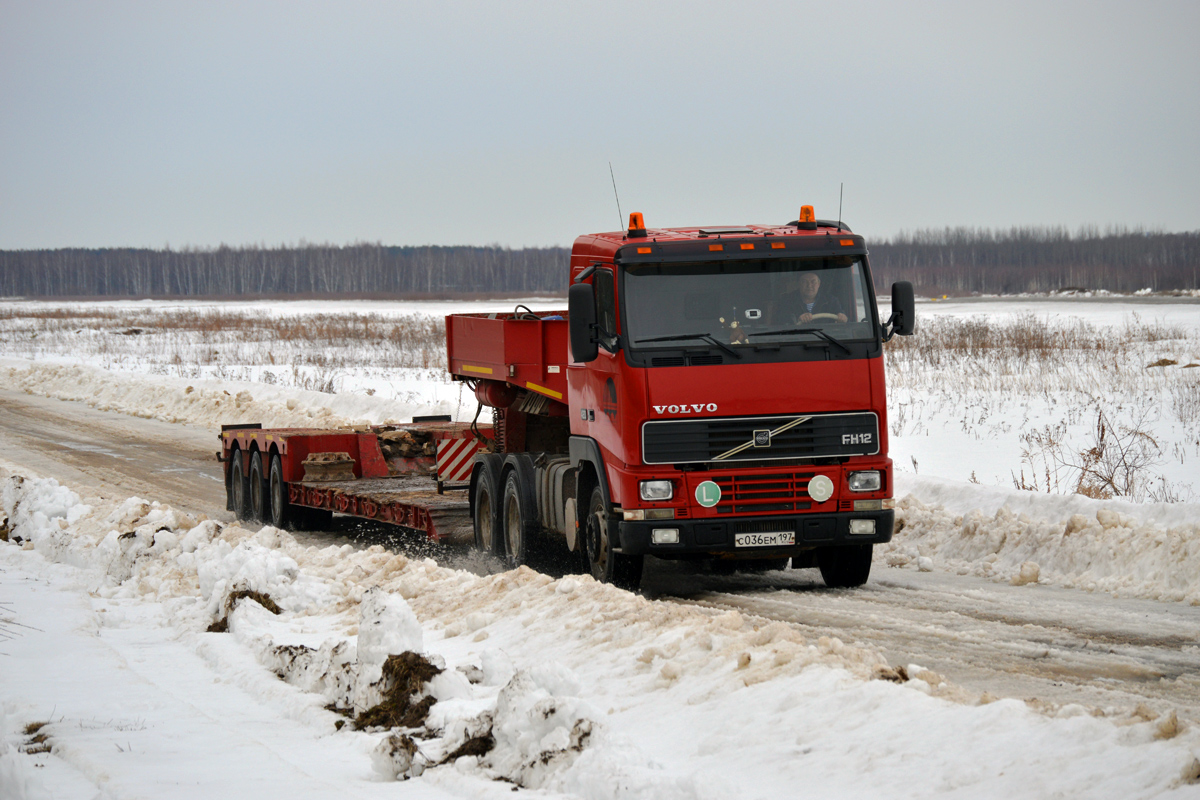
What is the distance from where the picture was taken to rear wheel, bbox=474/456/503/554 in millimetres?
11242

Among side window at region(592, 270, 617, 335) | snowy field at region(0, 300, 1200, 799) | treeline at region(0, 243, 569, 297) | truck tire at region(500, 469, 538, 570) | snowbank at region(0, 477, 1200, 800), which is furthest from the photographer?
treeline at region(0, 243, 569, 297)

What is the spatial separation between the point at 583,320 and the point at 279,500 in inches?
260

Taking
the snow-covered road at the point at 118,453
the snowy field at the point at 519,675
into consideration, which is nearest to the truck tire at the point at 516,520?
the snowy field at the point at 519,675

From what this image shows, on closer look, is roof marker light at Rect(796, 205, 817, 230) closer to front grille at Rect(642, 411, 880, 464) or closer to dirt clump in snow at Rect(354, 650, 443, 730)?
front grille at Rect(642, 411, 880, 464)

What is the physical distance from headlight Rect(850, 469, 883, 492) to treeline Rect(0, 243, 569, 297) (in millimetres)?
133959

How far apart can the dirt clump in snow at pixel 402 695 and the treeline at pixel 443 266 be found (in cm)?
12395

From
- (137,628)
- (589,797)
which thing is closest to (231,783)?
(589,797)

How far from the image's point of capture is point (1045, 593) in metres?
8.91

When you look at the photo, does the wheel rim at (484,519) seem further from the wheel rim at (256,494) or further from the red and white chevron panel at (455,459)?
the wheel rim at (256,494)

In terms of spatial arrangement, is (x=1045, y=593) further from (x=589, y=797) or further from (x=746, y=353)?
(x=589, y=797)

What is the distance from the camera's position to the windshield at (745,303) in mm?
8711

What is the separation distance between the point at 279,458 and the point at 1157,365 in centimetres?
1895

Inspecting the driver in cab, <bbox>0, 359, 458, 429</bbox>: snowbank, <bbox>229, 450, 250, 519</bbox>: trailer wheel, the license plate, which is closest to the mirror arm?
the driver in cab

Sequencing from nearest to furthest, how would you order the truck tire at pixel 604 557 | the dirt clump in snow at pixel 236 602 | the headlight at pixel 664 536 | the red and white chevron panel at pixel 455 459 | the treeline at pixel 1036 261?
the dirt clump in snow at pixel 236 602 → the headlight at pixel 664 536 → the truck tire at pixel 604 557 → the red and white chevron panel at pixel 455 459 → the treeline at pixel 1036 261
